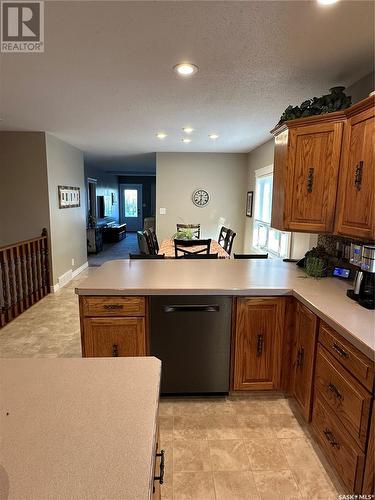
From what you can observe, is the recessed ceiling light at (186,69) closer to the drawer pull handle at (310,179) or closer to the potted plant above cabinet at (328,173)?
the potted plant above cabinet at (328,173)

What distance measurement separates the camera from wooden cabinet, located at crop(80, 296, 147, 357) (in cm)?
205

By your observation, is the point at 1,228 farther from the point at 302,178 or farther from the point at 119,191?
the point at 119,191

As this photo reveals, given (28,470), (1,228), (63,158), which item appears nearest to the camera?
(28,470)

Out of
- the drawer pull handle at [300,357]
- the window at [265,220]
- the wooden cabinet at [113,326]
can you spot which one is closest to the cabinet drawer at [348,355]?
the drawer pull handle at [300,357]

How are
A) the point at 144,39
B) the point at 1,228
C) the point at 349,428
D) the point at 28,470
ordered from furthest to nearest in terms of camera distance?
the point at 1,228, the point at 144,39, the point at 349,428, the point at 28,470

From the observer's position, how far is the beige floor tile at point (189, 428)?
1906 mm

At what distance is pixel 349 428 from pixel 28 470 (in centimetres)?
143

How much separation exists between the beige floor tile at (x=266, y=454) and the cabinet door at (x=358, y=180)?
1.40m

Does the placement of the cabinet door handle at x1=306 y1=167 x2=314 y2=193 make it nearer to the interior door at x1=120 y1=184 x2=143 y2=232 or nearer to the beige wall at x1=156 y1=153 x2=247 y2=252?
the beige wall at x1=156 y1=153 x2=247 y2=252

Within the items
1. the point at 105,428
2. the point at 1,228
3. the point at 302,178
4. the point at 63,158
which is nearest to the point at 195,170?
the point at 63,158

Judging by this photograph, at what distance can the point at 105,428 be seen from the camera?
0.75 meters

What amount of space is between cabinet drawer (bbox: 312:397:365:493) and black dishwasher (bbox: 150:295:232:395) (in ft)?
2.22

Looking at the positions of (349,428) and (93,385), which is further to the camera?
(349,428)

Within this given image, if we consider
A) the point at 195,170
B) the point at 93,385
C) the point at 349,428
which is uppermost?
the point at 195,170
